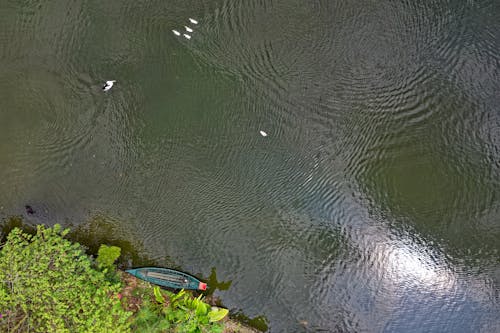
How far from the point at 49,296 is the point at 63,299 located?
15cm

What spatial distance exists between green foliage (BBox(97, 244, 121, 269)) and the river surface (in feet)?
0.99

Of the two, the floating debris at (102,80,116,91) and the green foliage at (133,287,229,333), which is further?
the floating debris at (102,80,116,91)

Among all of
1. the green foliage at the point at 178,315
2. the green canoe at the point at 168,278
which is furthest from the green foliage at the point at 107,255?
the green foliage at the point at 178,315

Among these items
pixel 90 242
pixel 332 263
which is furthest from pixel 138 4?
pixel 332 263

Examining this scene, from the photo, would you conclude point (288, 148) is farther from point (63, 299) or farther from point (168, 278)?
point (63, 299)

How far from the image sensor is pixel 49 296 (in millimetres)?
4254

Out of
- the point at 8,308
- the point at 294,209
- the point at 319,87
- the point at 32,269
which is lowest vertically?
the point at 8,308

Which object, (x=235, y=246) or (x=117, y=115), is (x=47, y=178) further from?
(x=235, y=246)

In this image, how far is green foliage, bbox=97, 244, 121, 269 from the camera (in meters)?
5.06

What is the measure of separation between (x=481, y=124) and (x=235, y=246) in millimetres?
3921

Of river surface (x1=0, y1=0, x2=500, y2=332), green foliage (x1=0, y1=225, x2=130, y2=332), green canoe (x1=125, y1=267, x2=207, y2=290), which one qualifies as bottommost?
green foliage (x1=0, y1=225, x2=130, y2=332)

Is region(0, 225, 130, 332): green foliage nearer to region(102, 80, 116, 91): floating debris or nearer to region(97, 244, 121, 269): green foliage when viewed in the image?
region(97, 244, 121, 269): green foliage

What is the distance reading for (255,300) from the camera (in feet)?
17.4

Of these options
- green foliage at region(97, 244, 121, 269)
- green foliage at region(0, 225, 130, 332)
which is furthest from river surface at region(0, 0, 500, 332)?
green foliage at region(0, 225, 130, 332)
